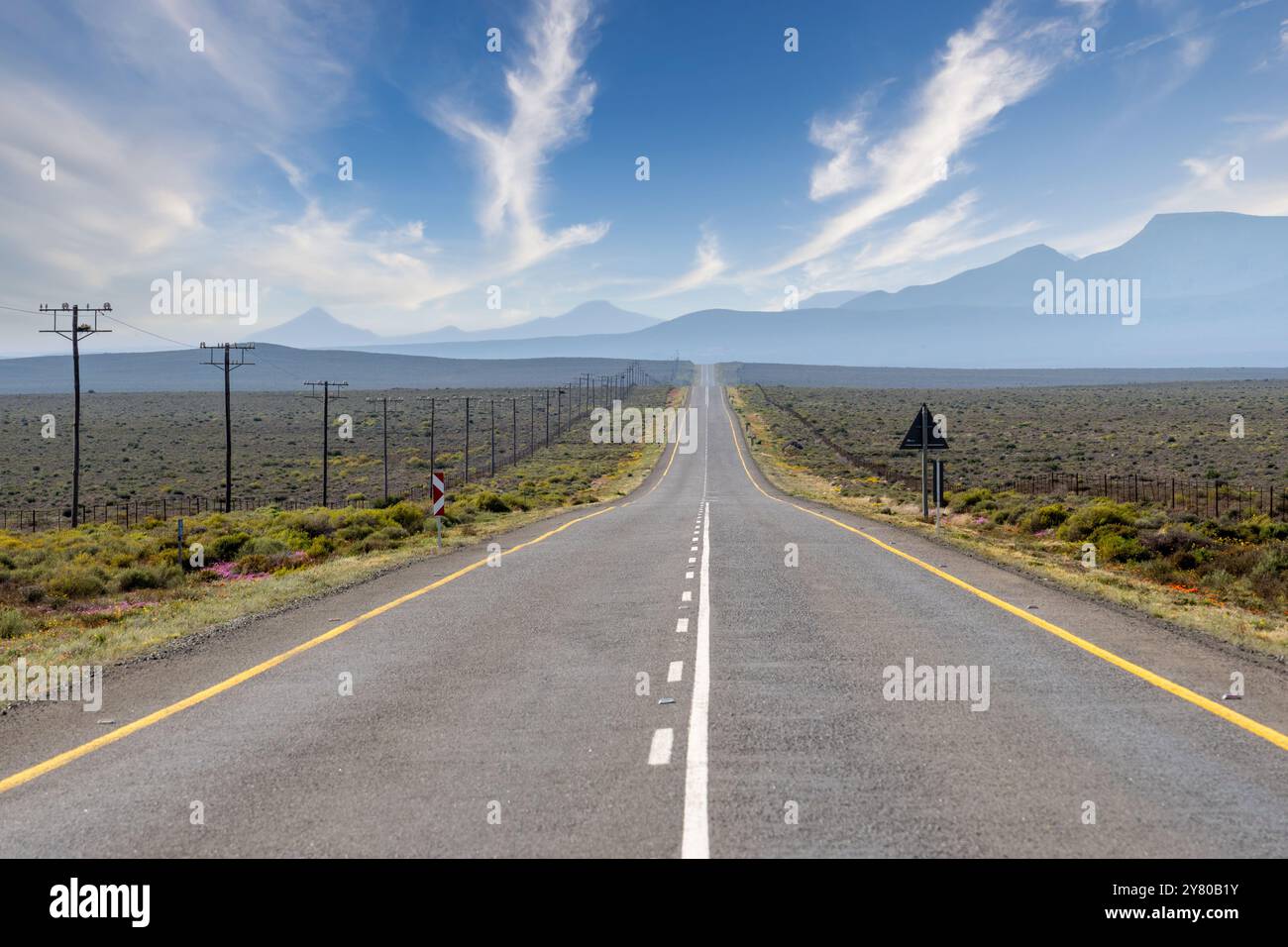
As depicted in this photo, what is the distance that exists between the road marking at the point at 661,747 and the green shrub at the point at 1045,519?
69.4 ft

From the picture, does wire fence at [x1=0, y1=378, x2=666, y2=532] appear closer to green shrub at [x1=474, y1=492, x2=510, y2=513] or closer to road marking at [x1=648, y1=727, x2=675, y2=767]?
green shrub at [x1=474, y1=492, x2=510, y2=513]

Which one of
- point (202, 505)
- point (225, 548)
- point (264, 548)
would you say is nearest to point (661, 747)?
point (264, 548)

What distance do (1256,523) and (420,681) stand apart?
22.1 meters

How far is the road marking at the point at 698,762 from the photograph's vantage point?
4.68 meters

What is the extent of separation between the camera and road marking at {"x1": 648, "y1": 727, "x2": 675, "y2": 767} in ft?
19.6

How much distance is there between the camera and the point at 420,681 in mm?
8398

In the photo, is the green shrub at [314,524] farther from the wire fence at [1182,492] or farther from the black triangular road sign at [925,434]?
the wire fence at [1182,492]

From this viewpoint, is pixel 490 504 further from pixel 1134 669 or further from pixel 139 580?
pixel 1134 669

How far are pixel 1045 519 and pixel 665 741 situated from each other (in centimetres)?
2167

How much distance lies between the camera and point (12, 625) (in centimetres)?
1395

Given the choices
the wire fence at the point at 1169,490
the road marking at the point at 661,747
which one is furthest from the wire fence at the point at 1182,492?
the road marking at the point at 661,747

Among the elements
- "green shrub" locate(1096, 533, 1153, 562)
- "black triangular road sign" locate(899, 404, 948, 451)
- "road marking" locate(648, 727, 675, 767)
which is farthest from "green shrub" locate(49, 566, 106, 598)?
"green shrub" locate(1096, 533, 1153, 562)
